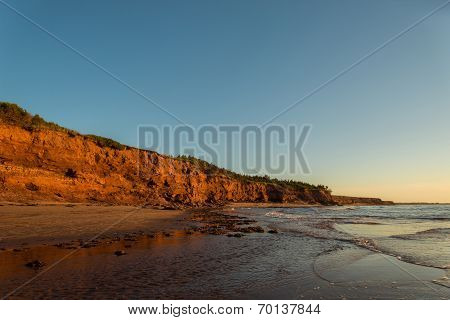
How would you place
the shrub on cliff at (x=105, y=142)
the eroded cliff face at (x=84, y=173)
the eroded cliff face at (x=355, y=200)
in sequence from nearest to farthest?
the eroded cliff face at (x=84, y=173)
the shrub on cliff at (x=105, y=142)
the eroded cliff face at (x=355, y=200)

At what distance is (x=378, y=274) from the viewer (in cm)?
850

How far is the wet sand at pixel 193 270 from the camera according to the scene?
260 inches

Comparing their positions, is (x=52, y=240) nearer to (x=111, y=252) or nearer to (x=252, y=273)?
(x=111, y=252)

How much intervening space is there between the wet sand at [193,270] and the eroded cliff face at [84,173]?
16.1 meters

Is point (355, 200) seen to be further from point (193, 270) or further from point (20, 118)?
point (193, 270)

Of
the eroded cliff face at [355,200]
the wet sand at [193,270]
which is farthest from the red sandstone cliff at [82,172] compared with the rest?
the eroded cliff face at [355,200]

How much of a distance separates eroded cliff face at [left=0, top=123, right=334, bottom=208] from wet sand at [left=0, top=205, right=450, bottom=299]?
632 inches

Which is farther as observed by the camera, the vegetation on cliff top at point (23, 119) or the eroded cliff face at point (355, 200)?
the eroded cliff face at point (355, 200)

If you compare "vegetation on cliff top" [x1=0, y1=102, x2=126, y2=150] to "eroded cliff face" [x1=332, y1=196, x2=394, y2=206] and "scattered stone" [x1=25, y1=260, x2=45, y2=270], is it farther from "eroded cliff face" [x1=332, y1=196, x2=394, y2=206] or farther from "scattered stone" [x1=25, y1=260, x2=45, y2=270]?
"eroded cliff face" [x1=332, y1=196, x2=394, y2=206]

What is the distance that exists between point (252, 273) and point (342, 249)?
5792 mm

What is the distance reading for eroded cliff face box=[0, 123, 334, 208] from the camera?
28.2 m

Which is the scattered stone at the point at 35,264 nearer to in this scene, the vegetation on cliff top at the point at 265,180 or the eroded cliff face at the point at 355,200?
the vegetation on cliff top at the point at 265,180

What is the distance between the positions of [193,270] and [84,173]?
30034 mm

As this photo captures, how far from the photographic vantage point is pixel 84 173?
35.0 m
